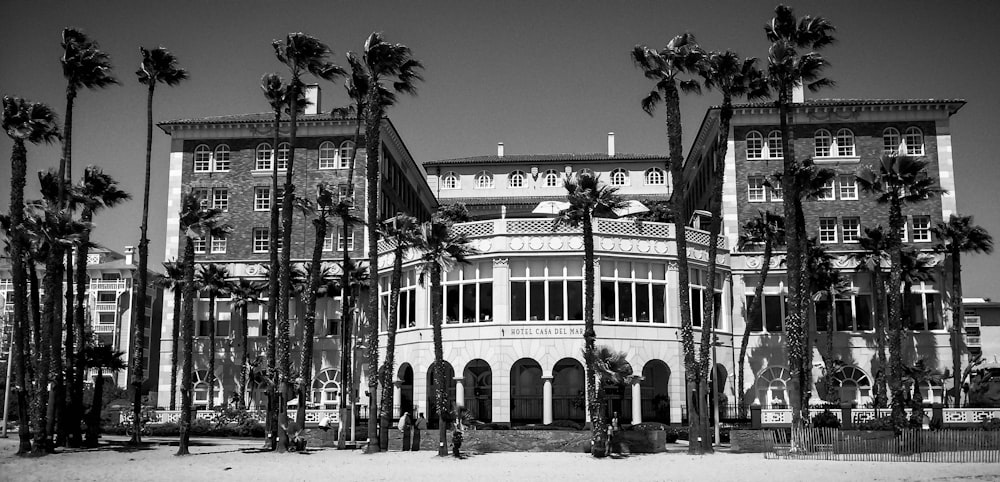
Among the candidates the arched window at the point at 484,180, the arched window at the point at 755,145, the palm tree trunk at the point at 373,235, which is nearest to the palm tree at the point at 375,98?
the palm tree trunk at the point at 373,235

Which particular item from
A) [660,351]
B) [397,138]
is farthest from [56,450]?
[397,138]

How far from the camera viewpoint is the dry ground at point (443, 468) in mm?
28812

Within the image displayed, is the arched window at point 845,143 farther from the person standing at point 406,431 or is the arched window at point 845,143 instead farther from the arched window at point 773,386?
the person standing at point 406,431

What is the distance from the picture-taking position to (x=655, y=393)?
5300 cm

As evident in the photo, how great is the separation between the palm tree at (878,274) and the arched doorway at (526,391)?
1713cm

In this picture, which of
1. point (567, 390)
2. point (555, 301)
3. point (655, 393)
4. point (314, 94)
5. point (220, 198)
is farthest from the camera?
point (314, 94)

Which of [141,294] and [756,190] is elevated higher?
[756,190]

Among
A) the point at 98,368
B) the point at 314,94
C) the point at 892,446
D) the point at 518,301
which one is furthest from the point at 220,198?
the point at 892,446

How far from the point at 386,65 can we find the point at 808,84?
17596mm

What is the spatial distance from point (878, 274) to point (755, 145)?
1101 cm

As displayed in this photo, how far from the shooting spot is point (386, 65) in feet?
135

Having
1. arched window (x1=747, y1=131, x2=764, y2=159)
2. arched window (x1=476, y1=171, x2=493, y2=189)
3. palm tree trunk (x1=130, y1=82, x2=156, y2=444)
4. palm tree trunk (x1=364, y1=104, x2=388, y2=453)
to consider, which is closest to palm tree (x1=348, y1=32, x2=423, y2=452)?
palm tree trunk (x1=364, y1=104, x2=388, y2=453)

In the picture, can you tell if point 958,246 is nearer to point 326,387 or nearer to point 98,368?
point 326,387

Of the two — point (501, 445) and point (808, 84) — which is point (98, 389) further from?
point (808, 84)
